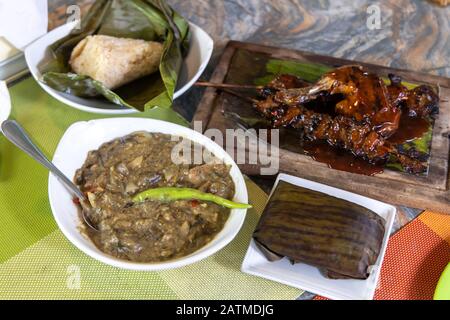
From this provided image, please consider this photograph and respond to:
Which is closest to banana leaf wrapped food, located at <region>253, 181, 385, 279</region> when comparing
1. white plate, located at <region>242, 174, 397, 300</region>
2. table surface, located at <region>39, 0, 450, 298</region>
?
white plate, located at <region>242, 174, 397, 300</region>

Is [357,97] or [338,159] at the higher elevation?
[357,97]

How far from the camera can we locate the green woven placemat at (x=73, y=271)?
1848mm

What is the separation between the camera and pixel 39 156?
1.90m

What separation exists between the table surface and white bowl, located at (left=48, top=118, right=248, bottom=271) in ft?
2.72

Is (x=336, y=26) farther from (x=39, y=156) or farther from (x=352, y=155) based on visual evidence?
(x=39, y=156)

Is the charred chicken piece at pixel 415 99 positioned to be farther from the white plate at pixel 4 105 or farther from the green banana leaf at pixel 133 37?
the white plate at pixel 4 105

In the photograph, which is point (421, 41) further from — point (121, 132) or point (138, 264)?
point (138, 264)

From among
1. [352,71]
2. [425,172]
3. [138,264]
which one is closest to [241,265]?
[138,264]

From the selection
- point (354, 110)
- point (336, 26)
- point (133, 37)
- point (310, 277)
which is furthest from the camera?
point (336, 26)

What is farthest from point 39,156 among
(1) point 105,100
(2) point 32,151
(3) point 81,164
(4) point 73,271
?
(1) point 105,100

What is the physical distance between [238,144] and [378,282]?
0.89 metres

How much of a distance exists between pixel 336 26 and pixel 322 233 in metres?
1.97

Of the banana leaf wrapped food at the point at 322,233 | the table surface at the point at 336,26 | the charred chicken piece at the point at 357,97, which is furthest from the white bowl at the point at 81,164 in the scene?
the table surface at the point at 336,26

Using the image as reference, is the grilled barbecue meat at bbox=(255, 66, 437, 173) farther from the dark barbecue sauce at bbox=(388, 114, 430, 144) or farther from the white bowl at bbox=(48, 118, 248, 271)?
the white bowl at bbox=(48, 118, 248, 271)
